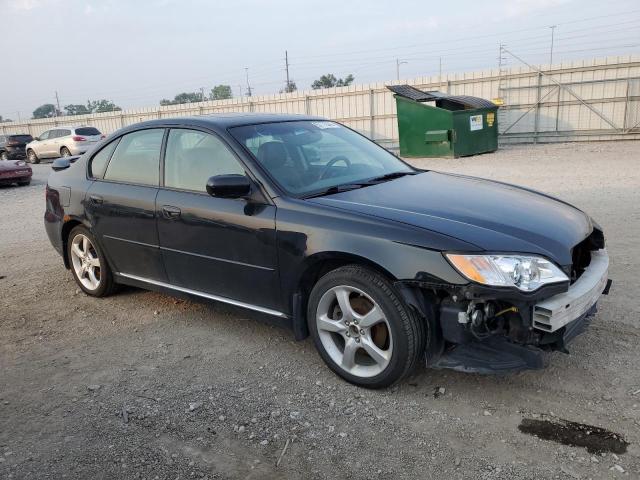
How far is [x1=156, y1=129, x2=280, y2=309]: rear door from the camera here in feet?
11.6

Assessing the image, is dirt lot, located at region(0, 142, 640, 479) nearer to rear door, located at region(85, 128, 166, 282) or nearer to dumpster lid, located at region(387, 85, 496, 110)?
rear door, located at region(85, 128, 166, 282)

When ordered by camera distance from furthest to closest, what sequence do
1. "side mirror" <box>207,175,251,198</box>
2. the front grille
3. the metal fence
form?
the metal fence < "side mirror" <box>207,175,251,198</box> < the front grille

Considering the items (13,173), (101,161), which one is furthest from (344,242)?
(13,173)

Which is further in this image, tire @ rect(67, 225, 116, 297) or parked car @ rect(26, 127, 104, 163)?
parked car @ rect(26, 127, 104, 163)

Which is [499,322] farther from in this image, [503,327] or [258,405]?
[258,405]

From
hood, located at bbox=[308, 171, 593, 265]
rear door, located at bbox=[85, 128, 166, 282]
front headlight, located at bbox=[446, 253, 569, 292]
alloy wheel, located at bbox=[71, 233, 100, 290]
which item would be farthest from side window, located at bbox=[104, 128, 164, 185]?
front headlight, located at bbox=[446, 253, 569, 292]

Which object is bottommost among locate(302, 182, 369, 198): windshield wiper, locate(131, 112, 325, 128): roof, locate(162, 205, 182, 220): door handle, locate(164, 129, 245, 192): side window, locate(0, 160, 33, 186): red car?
locate(0, 160, 33, 186): red car

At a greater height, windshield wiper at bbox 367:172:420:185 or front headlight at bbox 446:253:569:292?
windshield wiper at bbox 367:172:420:185

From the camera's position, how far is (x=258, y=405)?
3160 mm

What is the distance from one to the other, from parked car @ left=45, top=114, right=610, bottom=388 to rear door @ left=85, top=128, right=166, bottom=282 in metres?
0.01

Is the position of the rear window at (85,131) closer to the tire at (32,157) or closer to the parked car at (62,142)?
the parked car at (62,142)

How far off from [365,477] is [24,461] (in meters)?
1.70

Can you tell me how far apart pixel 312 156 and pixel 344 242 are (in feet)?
3.58

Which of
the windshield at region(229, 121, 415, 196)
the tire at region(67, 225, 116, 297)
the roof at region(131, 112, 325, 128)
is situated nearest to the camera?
the windshield at region(229, 121, 415, 196)
